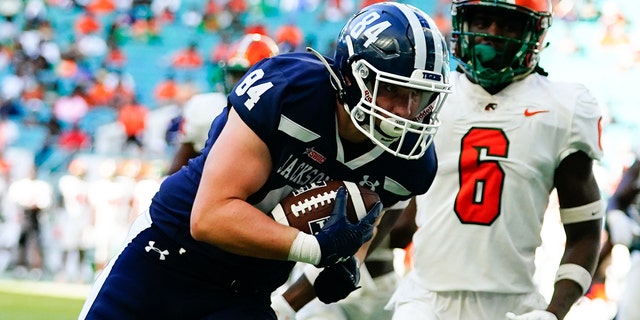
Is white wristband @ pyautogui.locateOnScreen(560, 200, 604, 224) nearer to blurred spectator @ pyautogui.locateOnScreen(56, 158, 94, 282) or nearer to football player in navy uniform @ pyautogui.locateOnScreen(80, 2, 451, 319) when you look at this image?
football player in navy uniform @ pyautogui.locateOnScreen(80, 2, 451, 319)

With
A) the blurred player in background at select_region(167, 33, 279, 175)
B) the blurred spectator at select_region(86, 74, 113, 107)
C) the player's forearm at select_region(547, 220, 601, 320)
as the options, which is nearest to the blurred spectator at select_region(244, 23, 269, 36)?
the blurred spectator at select_region(86, 74, 113, 107)

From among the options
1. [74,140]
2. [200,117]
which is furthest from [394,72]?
[74,140]

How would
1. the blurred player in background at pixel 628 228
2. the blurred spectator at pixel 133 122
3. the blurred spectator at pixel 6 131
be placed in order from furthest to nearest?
the blurred spectator at pixel 6 131 < the blurred spectator at pixel 133 122 < the blurred player in background at pixel 628 228

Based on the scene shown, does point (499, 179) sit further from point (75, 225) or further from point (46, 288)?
point (75, 225)

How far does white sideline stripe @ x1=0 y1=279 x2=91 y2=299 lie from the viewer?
1124 cm

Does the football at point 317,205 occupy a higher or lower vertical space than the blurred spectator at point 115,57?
higher

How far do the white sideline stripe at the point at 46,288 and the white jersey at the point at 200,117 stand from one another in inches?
238

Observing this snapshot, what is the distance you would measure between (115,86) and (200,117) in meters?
11.4

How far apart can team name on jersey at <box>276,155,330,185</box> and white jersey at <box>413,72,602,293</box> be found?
76 centimetres

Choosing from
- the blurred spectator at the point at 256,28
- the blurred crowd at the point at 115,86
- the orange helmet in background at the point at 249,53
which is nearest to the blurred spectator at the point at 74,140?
the blurred crowd at the point at 115,86

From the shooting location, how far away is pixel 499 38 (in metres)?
3.46

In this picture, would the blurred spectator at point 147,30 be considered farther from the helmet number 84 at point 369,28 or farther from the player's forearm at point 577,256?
the helmet number 84 at point 369,28

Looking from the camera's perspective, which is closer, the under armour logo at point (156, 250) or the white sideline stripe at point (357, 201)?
the white sideline stripe at point (357, 201)

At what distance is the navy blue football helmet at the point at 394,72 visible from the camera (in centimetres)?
275
